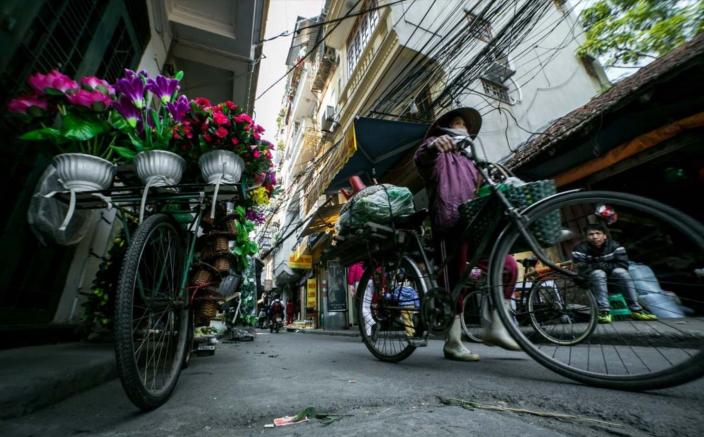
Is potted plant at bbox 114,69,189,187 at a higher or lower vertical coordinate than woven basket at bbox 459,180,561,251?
higher

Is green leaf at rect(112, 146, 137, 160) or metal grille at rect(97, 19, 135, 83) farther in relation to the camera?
metal grille at rect(97, 19, 135, 83)

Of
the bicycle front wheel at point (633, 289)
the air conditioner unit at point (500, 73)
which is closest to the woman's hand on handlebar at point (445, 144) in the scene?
the bicycle front wheel at point (633, 289)

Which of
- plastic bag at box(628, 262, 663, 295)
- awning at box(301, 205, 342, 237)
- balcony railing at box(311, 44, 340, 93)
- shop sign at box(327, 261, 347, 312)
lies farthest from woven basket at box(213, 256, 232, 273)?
balcony railing at box(311, 44, 340, 93)

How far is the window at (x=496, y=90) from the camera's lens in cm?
808

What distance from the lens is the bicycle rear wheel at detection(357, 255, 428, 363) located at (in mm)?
1984

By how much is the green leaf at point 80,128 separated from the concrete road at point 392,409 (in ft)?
4.55

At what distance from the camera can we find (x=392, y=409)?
Answer: 3.12ft

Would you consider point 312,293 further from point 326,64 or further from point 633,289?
point 633,289

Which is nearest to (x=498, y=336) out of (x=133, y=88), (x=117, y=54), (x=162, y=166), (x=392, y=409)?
(x=392, y=409)

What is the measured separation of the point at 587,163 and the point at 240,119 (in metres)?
5.24

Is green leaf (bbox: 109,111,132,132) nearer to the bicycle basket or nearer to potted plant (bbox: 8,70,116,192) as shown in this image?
potted plant (bbox: 8,70,116,192)

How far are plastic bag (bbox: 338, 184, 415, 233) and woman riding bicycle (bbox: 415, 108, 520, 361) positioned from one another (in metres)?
0.20

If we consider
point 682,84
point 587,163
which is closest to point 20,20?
point 682,84

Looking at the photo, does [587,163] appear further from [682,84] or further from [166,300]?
[166,300]
